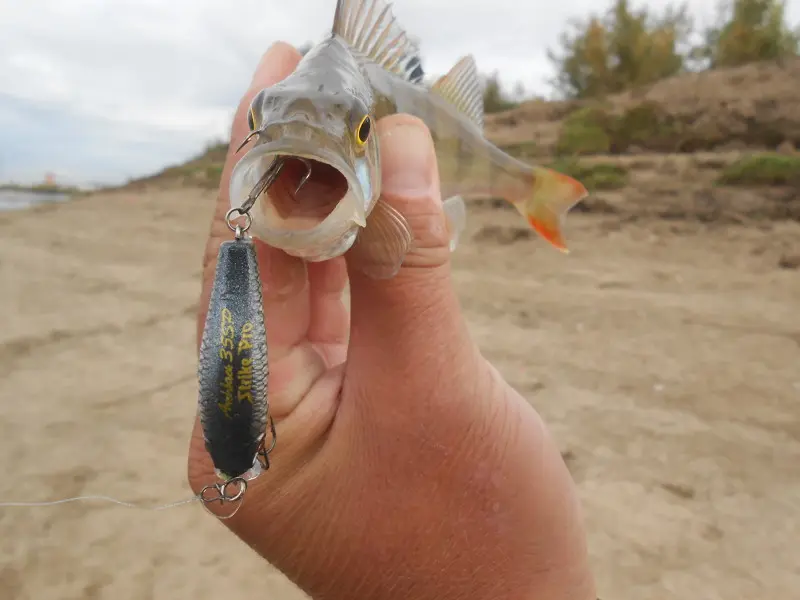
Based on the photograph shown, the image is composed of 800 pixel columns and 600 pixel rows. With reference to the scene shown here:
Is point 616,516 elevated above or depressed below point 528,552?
below

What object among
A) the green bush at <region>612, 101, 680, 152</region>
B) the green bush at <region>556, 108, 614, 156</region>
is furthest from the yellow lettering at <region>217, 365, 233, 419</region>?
the green bush at <region>612, 101, 680, 152</region>

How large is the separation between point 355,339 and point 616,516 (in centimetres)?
Answer: 157

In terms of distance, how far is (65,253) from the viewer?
6547 millimetres

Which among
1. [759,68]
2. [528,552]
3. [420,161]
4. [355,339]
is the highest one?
[759,68]

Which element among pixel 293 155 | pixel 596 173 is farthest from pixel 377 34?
pixel 596 173

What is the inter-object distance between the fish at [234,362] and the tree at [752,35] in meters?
13.9

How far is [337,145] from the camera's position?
1010 mm

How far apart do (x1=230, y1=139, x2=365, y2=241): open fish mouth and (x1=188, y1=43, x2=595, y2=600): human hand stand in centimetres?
15

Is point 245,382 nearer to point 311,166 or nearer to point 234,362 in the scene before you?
point 234,362

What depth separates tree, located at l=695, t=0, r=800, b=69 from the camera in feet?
41.2

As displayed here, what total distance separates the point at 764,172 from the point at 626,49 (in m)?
8.67

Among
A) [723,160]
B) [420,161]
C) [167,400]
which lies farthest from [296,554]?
[723,160]

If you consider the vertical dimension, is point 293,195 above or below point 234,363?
above

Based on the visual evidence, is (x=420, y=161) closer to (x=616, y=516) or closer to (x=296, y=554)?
(x=296, y=554)
